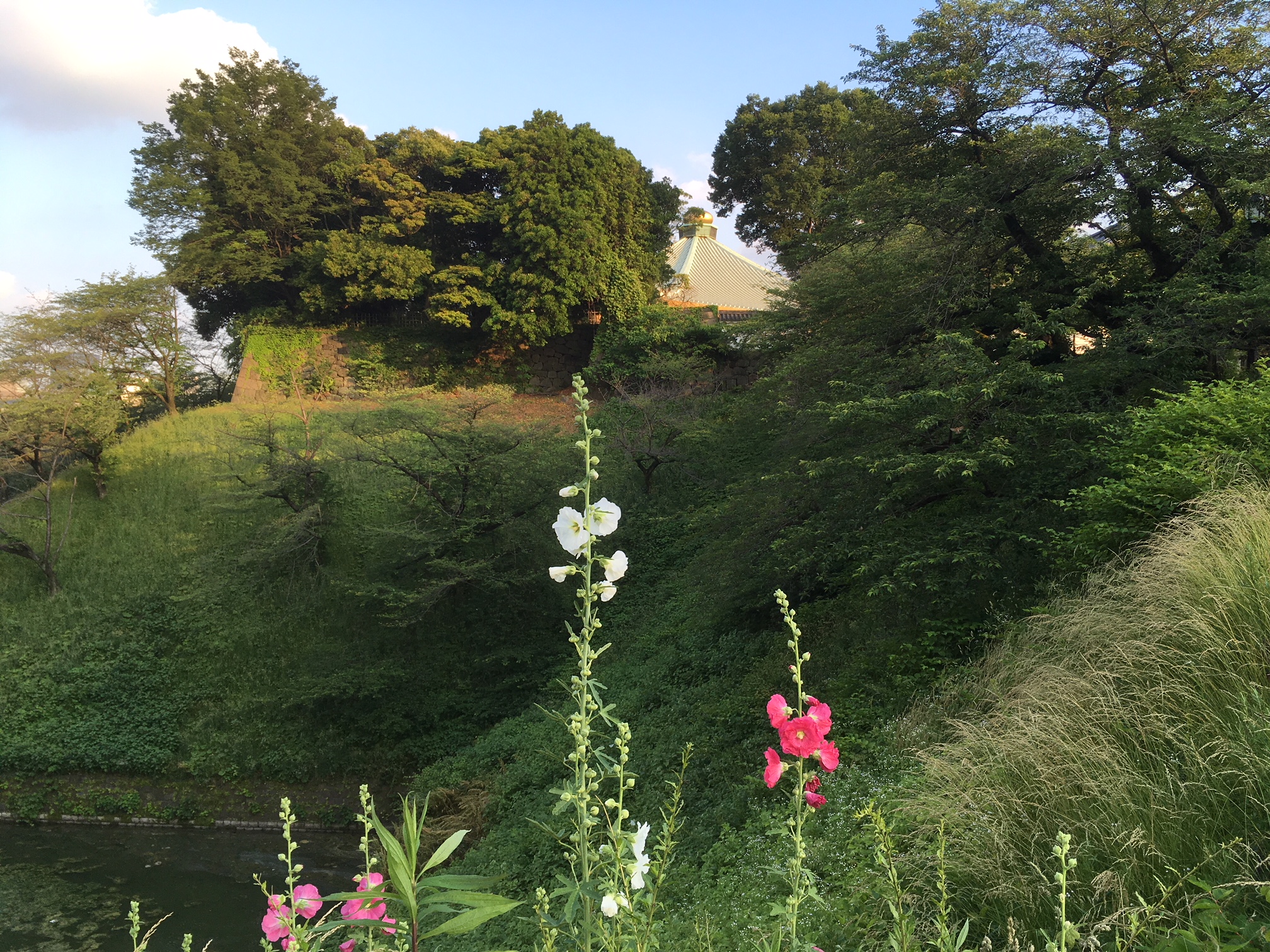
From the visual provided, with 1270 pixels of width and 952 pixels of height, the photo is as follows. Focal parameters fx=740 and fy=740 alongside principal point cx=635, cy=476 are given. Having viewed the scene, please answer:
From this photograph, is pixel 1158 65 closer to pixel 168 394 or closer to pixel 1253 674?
pixel 1253 674

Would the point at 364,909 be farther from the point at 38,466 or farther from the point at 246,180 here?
the point at 246,180

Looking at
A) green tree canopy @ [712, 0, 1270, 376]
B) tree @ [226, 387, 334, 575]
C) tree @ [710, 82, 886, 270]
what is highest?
tree @ [710, 82, 886, 270]

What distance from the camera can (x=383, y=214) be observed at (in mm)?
20656

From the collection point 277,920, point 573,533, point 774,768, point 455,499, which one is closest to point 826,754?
point 774,768

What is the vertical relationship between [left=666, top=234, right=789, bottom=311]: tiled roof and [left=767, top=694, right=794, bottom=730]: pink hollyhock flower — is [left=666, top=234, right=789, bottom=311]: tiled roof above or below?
above

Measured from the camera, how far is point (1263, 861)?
1.92m

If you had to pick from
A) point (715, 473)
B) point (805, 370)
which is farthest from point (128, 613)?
point (805, 370)

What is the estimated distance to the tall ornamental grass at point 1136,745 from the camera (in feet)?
7.36

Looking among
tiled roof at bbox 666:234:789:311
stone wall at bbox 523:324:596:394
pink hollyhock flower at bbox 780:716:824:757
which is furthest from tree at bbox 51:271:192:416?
pink hollyhock flower at bbox 780:716:824:757

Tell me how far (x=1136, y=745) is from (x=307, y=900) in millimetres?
2719

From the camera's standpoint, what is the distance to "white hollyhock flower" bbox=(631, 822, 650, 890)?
55.7 inches

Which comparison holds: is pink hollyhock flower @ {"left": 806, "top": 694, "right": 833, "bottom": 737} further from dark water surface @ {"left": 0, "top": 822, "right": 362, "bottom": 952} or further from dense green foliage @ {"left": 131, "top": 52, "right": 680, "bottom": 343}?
dense green foliage @ {"left": 131, "top": 52, "right": 680, "bottom": 343}

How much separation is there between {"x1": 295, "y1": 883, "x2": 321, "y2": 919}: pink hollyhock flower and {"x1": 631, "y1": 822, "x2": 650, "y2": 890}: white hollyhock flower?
2.11 feet

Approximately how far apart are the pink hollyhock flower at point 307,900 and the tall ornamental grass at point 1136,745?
1.91m
